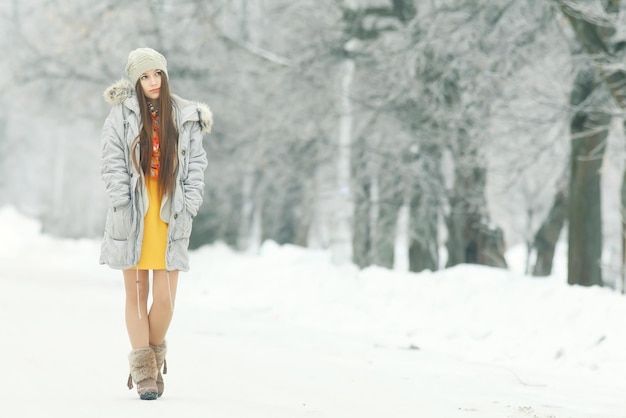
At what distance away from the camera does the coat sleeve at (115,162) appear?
6.39 m

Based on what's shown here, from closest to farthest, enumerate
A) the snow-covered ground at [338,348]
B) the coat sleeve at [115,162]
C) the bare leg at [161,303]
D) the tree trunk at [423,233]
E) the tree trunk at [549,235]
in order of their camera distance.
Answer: the coat sleeve at [115,162], the bare leg at [161,303], the snow-covered ground at [338,348], the tree trunk at [549,235], the tree trunk at [423,233]

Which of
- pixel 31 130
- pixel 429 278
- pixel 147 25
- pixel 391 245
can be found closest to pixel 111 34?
pixel 147 25

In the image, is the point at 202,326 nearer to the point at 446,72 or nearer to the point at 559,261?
the point at 446,72

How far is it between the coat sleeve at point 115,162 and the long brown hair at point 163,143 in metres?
0.08

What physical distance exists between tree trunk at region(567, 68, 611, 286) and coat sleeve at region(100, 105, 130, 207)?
9.48 metres

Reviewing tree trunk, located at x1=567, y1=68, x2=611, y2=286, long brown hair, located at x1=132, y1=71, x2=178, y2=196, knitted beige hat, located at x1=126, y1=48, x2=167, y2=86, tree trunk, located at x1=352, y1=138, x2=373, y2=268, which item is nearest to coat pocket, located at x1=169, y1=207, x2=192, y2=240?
long brown hair, located at x1=132, y1=71, x2=178, y2=196

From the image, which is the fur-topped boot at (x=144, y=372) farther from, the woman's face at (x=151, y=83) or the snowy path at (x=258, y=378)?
the woman's face at (x=151, y=83)

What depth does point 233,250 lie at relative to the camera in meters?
32.3

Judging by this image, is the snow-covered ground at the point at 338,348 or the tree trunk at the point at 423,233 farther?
the tree trunk at the point at 423,233

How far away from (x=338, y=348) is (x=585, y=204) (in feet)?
18.1

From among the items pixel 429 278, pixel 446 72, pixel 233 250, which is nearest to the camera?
pixel 429 278

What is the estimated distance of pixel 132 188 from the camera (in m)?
6.45

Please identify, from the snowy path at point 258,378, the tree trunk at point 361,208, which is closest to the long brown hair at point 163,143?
the snowy path at point 258,378

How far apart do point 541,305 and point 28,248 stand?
95.4 ft
